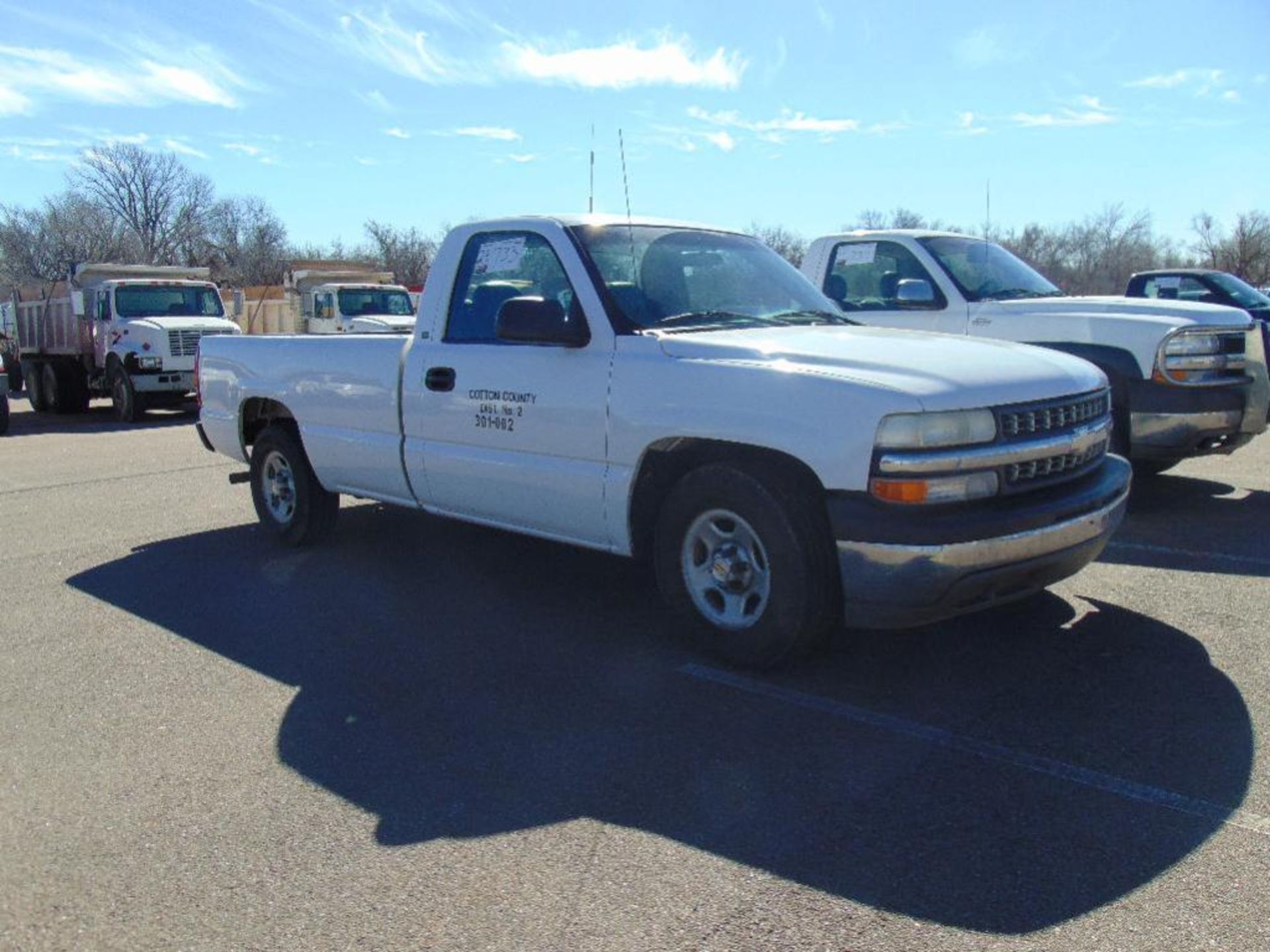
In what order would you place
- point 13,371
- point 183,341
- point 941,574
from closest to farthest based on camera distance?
point 941,574 → point 183,341 → point 13,371

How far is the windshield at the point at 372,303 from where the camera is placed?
22531mm

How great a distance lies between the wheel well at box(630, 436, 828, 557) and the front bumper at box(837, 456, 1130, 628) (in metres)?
0.32

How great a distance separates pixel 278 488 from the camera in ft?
23.7

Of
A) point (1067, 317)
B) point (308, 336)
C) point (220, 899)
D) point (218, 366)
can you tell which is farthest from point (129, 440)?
point (220, 899)

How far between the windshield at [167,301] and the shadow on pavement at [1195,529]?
646 inches

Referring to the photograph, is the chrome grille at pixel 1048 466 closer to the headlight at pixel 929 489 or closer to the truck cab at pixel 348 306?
the headlight at pixel 929 489

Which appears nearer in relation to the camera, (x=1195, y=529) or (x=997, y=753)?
(x=997, y=753)

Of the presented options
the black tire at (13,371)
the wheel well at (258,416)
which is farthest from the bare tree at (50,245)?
the wheel well at (258,416)

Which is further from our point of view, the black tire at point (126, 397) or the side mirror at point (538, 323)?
the black tire at point (126, 397)

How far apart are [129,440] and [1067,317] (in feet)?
40.3

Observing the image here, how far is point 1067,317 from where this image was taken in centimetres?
763

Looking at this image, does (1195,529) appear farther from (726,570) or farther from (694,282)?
(726,570)

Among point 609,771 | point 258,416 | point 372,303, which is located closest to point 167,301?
point 372,303

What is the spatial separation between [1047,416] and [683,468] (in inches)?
58.4
